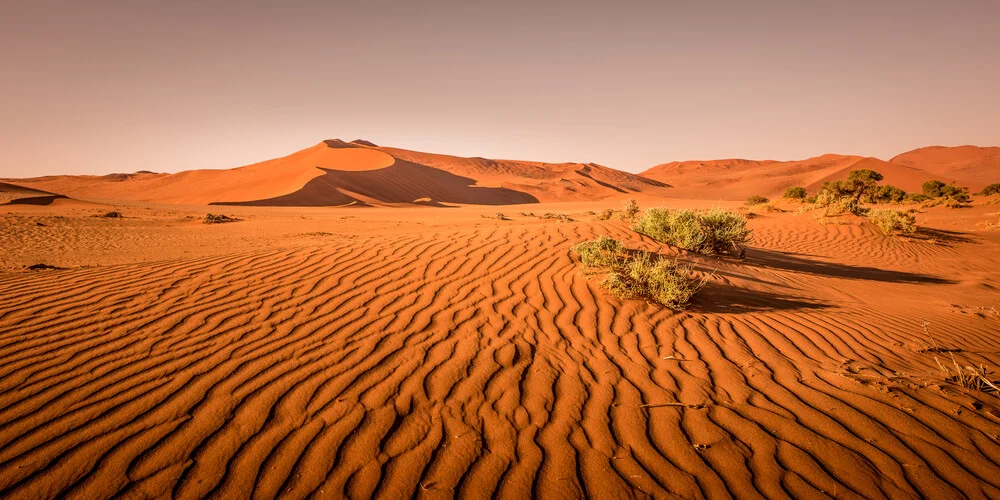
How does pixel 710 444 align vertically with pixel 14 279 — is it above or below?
below

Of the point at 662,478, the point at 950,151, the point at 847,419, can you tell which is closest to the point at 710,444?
the point at 662,478

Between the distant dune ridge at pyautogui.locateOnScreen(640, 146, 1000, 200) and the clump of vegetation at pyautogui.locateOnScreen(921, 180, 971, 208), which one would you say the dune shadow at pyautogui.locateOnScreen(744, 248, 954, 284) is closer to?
the clump of vegetation at pyautogui.locateOnScreen(921, 180, 971, 208)

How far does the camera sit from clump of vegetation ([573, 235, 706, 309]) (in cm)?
428

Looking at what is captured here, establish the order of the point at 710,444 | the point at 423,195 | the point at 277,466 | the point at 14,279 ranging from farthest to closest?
the point at 423,195 < the point at 14,279 < the point at 710,444 < the point at 277,466

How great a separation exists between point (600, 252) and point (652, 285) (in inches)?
31.0

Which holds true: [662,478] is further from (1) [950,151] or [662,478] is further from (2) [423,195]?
(1) [950,151]

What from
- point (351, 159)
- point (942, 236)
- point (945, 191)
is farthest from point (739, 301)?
point (351, 159)

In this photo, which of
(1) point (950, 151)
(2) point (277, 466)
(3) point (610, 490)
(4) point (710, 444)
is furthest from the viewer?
(1) point (950, 151)

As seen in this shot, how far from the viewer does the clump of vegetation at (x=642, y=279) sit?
4.28m

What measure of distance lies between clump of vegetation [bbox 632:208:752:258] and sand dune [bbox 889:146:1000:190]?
247 ft

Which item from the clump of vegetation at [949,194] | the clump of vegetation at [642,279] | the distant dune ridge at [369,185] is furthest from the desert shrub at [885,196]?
the clump of vegetation at [642,279]

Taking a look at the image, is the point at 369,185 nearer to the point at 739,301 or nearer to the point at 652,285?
the point at 652,285

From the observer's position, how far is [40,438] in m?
2.20

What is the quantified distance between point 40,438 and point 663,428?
10.5ft
